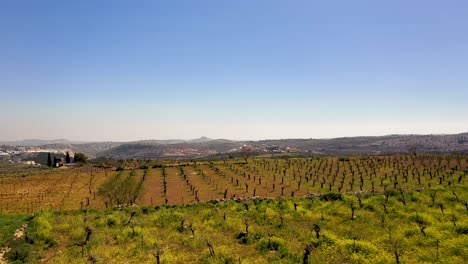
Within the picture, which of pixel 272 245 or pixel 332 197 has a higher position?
pixel 332 197

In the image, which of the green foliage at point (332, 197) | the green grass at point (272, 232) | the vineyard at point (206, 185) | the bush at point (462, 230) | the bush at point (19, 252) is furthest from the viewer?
the vineyard at point (206, 185)

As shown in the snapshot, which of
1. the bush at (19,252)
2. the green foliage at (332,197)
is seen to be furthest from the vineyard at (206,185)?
the bush at (19,252)

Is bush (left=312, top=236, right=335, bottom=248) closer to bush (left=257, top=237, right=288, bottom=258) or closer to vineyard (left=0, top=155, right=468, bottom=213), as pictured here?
bush (left=257, top=237, right=288, bottom=258)

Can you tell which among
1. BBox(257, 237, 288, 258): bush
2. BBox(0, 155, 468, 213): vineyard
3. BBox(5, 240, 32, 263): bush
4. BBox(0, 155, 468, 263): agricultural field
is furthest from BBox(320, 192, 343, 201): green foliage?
BBox(5, 240, 32, 263): bush

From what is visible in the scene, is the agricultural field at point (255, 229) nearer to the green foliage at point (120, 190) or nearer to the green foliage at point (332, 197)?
the green foliage at point (332, 197)

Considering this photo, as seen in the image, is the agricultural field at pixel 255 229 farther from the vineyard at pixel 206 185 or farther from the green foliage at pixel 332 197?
the vineyard at pixel 206 185

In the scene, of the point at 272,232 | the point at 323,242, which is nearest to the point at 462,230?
the point at 323,242

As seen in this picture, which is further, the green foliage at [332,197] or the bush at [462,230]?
the green foliage at [332,197]

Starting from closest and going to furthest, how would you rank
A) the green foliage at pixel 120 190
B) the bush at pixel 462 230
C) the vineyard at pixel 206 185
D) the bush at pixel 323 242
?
the bush at pixel 323 242, the bush at pixel 462 230, the vineyard at pixel 206 185, the green foliage at pixel 120 190

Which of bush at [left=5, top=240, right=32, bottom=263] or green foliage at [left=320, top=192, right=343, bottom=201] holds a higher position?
green foliage at [left=320, top=192, right=343, bottom=201]

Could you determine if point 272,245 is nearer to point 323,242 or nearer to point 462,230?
point 323,242

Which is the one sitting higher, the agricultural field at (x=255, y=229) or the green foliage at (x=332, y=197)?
the green foliage at (x=332, y=197)

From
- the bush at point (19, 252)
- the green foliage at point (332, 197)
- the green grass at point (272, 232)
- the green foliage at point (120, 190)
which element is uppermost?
the green foliage at point (332, 197)

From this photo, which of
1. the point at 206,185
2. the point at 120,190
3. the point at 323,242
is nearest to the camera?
the point at 323,242
